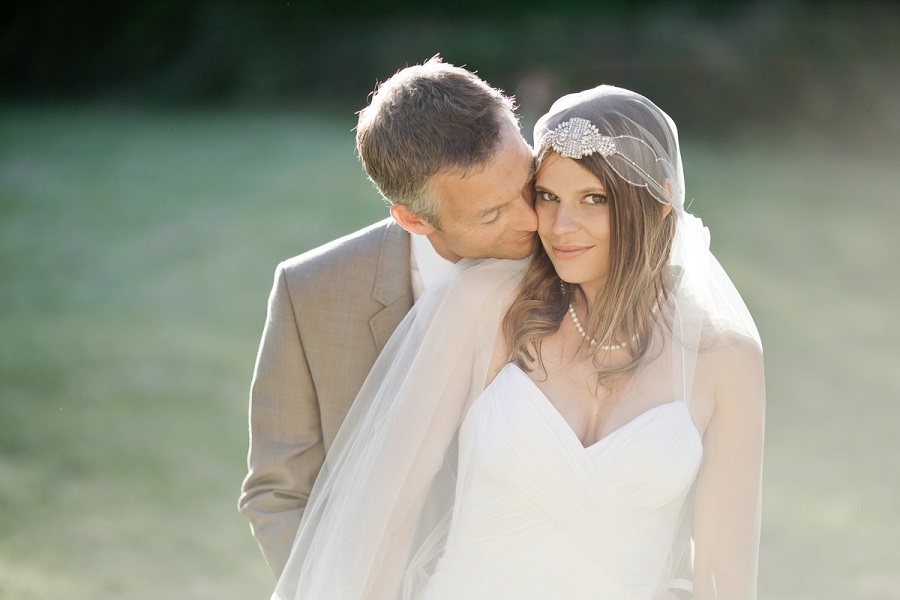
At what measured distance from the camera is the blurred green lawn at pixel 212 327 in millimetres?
5633

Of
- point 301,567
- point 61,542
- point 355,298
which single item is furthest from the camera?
point 61,542

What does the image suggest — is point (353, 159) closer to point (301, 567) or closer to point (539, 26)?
point (539, 26)

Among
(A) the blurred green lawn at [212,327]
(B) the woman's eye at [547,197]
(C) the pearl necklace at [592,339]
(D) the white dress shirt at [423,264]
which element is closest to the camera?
(B) the woman's eye at [547,197]

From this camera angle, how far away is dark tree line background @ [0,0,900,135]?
13.8 metres

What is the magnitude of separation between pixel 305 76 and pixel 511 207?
48.2 feet

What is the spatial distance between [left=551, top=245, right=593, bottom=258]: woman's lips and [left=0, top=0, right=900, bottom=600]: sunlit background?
10.2 feet

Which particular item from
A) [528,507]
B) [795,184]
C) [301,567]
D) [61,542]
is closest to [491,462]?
[528,507]

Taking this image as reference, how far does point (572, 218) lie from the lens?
2635 millimetres

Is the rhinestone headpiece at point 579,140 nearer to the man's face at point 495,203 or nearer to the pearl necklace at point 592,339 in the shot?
the man's face at point 495,203

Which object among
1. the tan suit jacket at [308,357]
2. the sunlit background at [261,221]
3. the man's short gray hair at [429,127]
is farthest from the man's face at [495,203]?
the sunlit background at [261,221]

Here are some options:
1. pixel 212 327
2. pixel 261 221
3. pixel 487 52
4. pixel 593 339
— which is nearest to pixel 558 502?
pixel 593 339

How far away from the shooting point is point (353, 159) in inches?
552

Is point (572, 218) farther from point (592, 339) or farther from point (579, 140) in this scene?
point (592, 339)

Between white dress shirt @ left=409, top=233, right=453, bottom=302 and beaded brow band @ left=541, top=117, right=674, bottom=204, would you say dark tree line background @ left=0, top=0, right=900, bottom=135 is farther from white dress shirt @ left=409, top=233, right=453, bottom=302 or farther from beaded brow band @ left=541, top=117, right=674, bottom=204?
beaded brow band @ left=541, top=117, right=674, bottom=204
